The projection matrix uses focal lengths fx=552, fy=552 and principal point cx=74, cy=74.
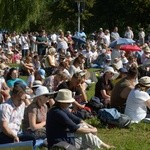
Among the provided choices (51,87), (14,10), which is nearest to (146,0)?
(14,10)

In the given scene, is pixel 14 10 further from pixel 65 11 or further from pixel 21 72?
pixel 21 72

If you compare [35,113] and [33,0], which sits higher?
[33,0]

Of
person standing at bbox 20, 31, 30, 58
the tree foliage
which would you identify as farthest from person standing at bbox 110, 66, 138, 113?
the tree foliage

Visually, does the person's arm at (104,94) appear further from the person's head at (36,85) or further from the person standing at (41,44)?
the person standing at (41,44)

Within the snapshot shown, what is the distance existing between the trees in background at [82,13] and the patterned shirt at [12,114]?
30.5 m

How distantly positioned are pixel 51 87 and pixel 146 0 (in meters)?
32.0

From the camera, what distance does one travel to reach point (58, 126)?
28.8ft

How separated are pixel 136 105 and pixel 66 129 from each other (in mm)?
3078

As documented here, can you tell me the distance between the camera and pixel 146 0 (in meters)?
45.1

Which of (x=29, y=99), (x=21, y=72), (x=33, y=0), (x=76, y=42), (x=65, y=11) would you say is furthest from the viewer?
(x=65, y=11)

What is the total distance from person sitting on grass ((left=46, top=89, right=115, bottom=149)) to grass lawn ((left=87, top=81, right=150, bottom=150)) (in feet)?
2.45

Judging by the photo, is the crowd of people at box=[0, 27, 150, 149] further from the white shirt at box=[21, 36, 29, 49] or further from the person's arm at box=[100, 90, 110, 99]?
the white shirt at box=[21, 36, 29, 49]

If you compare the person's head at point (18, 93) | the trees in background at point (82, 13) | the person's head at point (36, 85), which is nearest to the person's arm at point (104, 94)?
the person's head at point (36, 85)

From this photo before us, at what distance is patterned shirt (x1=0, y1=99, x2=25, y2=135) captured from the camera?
9023 mm
